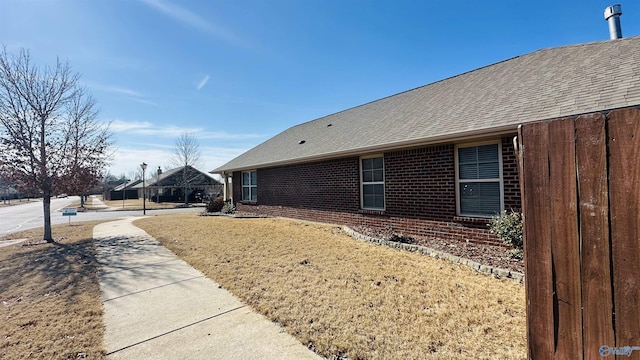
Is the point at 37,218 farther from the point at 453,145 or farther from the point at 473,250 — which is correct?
the point at 473,250

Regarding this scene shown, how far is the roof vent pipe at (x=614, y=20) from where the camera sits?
8.82 m

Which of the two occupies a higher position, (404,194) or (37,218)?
(404,194)

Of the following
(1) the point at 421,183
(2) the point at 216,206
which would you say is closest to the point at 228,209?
(2) the point at 216,206

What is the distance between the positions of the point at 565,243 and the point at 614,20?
1176 cm

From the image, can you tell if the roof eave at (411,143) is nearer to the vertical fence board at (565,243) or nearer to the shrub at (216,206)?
the vertical fence board at (565,243)

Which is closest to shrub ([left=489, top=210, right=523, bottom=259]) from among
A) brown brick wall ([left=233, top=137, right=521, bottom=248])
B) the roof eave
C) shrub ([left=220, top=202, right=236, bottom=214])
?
brown brick wall ([left=233, top=137, right=521, bottom=248])

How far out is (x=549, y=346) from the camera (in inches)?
53.6

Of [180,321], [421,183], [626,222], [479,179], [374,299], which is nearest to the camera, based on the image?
[626,222]

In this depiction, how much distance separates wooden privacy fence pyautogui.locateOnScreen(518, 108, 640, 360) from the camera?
3.87ft

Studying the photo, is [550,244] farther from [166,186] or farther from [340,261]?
[166,186]

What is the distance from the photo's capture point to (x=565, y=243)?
4.36 ft

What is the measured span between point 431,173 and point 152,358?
683 centimetres

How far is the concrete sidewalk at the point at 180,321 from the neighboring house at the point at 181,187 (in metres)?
33.6

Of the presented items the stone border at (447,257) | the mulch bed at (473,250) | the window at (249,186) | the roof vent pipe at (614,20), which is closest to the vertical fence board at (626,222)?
the stone border at (447,257)
